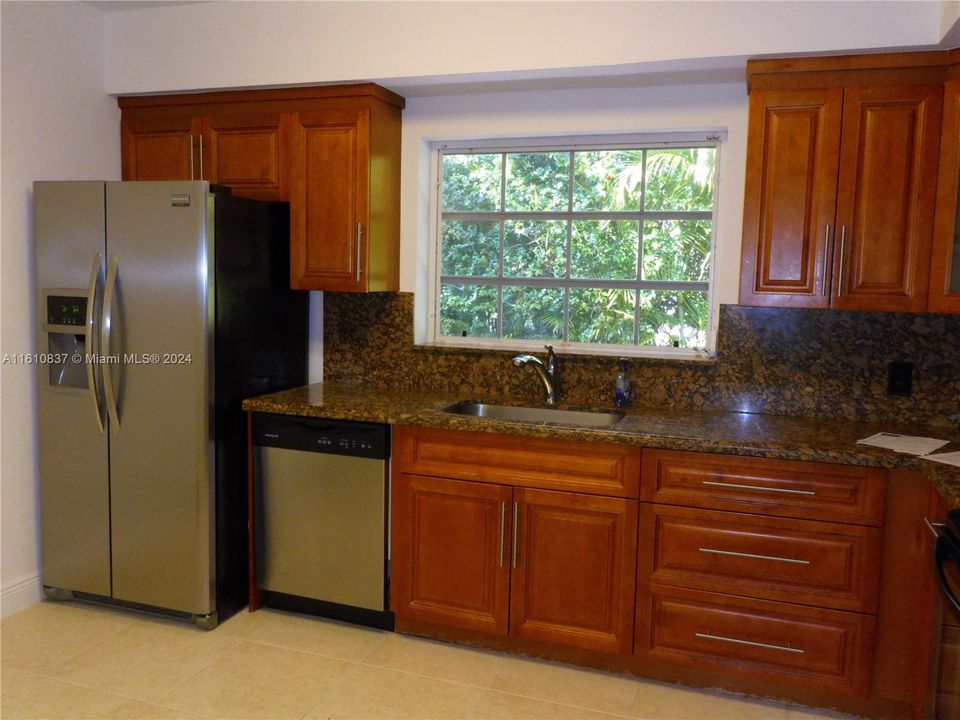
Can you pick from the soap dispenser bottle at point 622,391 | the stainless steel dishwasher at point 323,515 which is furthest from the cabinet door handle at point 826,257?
the stainless steel dishwasher at point 323,515

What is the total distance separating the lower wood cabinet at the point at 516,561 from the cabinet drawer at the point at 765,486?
150 millimetres

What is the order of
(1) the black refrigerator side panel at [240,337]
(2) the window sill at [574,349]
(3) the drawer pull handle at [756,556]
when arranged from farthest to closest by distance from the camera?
(2) the window sill at [574,349] < (1) the black refrigerator side panel at [240,337] < (3) the drawer pull handle at [756,556]

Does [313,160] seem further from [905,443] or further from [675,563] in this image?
[905,443]

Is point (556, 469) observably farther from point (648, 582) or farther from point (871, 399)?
point (871, 399)

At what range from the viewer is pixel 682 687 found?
257 cm

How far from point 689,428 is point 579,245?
3.41 ft

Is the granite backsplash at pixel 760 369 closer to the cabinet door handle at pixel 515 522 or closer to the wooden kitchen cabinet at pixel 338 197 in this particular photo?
Answer: the wooden kitchen cabinet at pixel 338 197

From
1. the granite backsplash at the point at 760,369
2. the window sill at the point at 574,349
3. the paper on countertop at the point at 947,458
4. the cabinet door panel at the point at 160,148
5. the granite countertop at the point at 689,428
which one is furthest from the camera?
the cabinet door panel at the point at 160,148

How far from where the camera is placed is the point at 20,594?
9.98 ft

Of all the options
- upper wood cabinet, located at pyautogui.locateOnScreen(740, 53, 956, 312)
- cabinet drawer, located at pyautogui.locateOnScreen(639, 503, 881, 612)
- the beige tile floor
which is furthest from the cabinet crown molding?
the beige tile floor

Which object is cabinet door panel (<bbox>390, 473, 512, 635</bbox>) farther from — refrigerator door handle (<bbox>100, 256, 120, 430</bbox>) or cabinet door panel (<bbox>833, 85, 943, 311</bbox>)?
cabinet door panel (<bbox>833, 85, 943, 311</bbox>)

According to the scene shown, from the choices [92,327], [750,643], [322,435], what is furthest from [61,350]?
[750,643]

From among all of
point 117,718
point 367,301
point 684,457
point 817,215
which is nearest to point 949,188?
point 817,215

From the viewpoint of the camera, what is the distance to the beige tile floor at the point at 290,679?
94.6 inches
